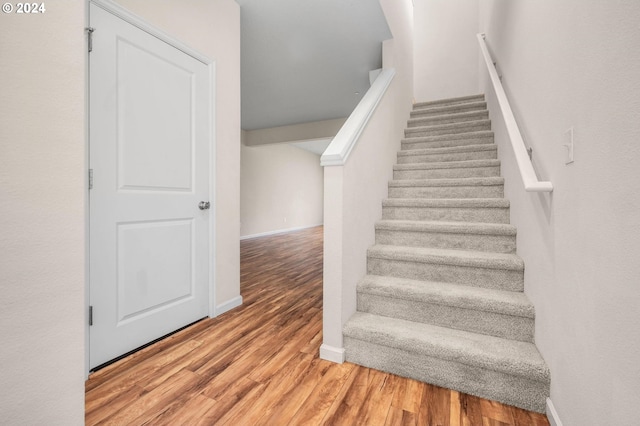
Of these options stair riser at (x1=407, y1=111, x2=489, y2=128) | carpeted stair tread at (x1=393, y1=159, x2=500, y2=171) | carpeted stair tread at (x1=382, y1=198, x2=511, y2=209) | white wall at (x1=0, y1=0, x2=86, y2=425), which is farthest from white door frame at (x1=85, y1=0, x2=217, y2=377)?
stair riser at (x1=407, y1=111, x2=489, y2=128)

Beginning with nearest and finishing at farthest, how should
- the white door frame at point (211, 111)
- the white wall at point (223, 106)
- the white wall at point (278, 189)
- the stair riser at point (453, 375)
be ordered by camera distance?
the stair riser at point (453, 375)
the white door frame at point (211, 111)
the white wall at point (223, 106)
the white wall at point (278, 189)

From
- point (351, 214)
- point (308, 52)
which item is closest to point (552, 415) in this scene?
point (351, 214)

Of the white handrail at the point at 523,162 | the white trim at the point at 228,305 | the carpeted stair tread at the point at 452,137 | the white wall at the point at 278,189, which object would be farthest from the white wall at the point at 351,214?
the white wall at the point at 278,189

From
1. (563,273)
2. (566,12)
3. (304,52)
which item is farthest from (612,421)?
(304,52)

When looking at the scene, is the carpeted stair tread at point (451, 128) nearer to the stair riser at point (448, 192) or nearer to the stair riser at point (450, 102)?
the stair riser at point (450, 102)

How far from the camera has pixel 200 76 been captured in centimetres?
209

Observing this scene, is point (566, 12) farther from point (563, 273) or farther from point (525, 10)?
point (563, 273)

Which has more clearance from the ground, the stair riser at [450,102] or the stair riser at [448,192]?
the stair riser at [450,102]

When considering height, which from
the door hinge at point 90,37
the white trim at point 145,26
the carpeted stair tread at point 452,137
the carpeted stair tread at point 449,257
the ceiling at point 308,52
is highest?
the ceiling at point 308,52

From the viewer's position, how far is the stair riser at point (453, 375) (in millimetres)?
1266

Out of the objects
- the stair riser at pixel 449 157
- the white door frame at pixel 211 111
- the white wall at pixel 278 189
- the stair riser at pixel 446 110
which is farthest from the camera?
the white wall at pixel 278 189

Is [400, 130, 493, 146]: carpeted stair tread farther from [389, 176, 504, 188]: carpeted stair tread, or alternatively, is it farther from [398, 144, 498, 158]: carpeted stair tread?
[389, 176, 504, 188]: carpeted stair tread

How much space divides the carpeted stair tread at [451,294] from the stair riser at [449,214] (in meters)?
0.65

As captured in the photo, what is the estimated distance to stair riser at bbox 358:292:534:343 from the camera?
1.48 meters
